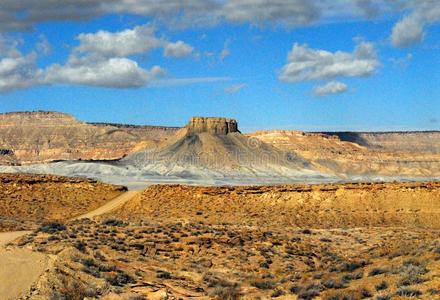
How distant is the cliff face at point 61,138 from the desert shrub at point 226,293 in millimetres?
136935

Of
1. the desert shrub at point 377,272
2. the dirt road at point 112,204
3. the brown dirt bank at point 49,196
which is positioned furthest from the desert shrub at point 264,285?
the dirt road at point 112,204

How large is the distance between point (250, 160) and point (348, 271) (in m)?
98.3

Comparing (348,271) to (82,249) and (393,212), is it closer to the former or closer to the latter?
(82,249)

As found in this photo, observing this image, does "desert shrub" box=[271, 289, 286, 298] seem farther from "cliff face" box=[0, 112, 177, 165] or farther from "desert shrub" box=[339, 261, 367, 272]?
"cliff face" box=[0, 112, 177, 165]

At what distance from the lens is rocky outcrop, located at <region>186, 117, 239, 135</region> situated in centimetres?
12219

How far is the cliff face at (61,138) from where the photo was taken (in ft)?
521

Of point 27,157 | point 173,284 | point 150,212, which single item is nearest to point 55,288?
point 173,284

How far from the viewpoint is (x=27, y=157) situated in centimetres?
16062

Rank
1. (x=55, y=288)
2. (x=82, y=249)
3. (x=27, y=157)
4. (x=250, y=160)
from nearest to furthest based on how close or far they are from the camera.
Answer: (x=55, y=288) → (x=82, y=249) → (x=250, y=160) → (x=27, y=157)

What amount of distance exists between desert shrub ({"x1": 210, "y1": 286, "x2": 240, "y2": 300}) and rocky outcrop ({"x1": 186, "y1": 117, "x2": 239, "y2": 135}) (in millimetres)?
106911

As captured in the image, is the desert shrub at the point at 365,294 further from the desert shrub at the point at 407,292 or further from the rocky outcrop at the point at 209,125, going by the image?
the rocky outcrop at the point at 209,125

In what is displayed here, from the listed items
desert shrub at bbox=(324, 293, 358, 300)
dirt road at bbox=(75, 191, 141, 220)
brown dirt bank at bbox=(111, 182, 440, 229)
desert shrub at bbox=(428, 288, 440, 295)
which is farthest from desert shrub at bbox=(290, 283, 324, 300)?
dirt road at bbox=(75, 191, 141, 220)

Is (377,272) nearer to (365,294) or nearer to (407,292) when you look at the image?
(365,294)

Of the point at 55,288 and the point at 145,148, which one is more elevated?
the point at 145,148
